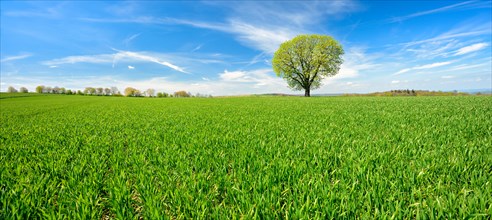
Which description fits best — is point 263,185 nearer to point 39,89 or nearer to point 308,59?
point 308,59

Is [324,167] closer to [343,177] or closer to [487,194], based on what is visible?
[343,177]

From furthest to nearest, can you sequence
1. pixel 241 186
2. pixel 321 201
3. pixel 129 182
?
pixel 129 182, pixel 241 186, pixel 321 201

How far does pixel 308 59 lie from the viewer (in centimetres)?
5119

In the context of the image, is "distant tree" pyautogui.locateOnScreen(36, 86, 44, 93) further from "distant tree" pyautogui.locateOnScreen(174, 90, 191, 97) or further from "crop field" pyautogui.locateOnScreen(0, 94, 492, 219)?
"crop field" pyautogui.locateOnScreen(0, 94, 492, 219)

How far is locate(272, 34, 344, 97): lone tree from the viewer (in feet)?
162

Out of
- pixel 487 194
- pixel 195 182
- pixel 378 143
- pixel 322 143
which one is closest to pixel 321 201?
pixel 195 182

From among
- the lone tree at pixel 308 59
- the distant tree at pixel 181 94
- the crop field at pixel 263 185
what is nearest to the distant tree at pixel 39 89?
the distant tree at pixel 181 94

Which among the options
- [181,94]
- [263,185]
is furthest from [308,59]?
[181,94]

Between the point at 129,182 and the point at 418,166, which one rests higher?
the point at 418,166

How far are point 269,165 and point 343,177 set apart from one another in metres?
0.99

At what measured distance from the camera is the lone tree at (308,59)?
1949 inches

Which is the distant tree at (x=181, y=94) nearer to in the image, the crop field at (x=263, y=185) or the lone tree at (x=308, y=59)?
the lone tree at (x=308, y=59)

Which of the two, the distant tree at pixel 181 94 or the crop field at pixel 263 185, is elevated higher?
the distant tree at pixel 181 94

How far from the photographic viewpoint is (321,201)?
6.52 ft
